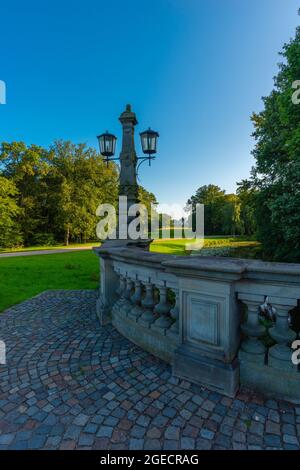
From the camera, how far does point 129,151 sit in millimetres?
5066

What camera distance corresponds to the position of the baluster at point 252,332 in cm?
239

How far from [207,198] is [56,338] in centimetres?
7149

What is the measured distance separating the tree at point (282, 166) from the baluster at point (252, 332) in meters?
7.96

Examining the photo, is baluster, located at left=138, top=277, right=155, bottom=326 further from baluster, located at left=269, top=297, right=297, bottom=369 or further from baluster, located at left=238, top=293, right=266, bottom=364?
baluster, located at left=269, top=297, right=297, bottom=369

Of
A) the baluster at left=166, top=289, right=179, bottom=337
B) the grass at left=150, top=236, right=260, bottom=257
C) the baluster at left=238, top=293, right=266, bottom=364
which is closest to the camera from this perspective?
the baluster at left=238, top=293, right=266, bottom=364

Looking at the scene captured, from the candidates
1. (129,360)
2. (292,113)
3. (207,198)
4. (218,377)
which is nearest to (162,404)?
(218,377)

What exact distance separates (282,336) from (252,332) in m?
0.29

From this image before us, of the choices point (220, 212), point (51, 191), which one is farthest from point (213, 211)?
point (51, 191)

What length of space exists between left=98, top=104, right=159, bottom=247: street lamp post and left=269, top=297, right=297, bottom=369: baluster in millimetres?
3093

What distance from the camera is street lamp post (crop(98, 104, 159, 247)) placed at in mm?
4992

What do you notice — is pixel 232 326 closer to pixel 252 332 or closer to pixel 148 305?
pixel 252 332

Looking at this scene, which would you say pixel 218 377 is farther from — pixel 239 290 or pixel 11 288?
pixel 11 288

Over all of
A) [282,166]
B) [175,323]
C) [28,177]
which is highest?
[28,177]

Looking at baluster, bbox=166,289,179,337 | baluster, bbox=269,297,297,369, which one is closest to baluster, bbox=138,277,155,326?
baluster, bbox=166,289,179,337
